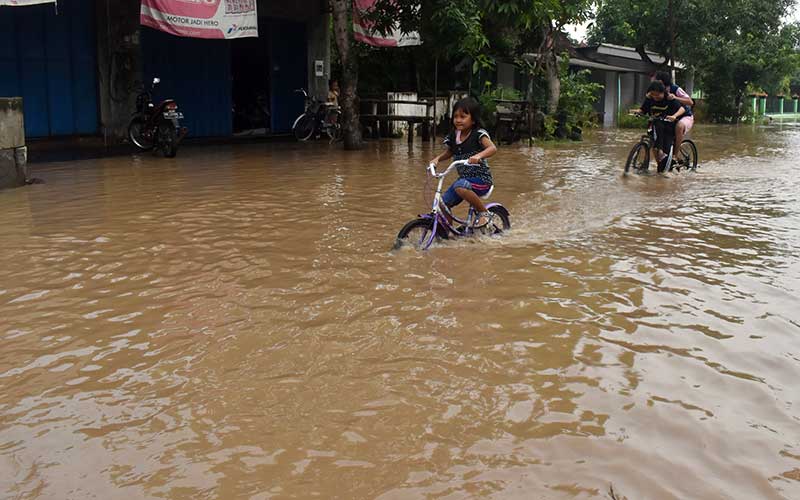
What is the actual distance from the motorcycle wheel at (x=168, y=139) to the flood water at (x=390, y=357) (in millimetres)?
5793

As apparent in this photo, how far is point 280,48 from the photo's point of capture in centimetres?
1903

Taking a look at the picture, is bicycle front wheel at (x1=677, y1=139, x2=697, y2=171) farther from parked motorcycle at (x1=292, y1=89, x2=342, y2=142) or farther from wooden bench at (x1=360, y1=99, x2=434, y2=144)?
parked motorcycle at (x1=292, y1=89, x2=342, y2=142)

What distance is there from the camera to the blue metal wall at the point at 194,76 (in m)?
16.2

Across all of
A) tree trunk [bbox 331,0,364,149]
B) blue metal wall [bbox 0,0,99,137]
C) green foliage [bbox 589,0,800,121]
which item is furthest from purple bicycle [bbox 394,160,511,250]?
green foliage [bbox 589,0,800,121]

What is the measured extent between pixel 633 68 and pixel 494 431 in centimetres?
3283

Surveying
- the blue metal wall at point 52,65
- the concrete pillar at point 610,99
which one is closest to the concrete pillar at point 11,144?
the blue metal wall at point 52,65

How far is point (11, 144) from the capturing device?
963cm

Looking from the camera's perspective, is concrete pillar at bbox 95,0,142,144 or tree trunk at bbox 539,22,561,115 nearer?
concrete pillar at bbox 95,0,142,144

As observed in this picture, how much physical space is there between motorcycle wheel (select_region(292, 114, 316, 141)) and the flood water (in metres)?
10.2

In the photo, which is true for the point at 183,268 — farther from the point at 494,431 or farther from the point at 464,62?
the point at 464,62

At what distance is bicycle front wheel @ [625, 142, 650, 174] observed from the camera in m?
11.8

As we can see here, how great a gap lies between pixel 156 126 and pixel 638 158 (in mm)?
8717

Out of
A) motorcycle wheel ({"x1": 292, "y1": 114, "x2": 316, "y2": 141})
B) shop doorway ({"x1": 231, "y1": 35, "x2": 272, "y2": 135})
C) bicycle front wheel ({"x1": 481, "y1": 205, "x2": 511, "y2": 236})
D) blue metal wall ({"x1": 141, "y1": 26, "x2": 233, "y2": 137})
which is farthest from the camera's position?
shop doorway ({"x1": 231, "y1": 35, "x2": 272, "y2": 135})

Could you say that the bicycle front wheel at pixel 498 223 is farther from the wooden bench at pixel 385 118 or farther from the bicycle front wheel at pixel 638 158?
the wooden bench at pixel 385 118
